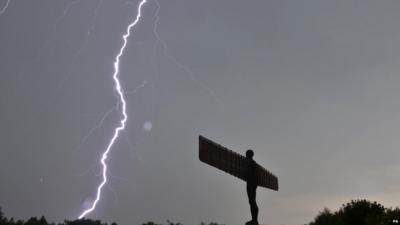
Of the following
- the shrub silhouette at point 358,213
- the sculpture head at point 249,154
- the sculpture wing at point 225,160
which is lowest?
the sculpture wing at point 225,160

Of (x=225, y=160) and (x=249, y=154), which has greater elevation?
(x=249, y=154)

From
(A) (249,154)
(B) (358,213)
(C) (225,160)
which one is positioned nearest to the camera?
(C) (225,160)

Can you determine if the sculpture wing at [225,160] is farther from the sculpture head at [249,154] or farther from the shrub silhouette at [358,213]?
the shrub silhouette at [358,213]

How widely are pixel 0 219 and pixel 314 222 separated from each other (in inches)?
1142

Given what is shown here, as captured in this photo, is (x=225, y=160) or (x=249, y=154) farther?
(x=249, y=154)

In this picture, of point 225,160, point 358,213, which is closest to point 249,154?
point 225,160

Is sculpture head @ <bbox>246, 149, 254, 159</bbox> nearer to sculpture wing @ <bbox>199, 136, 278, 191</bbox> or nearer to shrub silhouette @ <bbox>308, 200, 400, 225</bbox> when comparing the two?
sculpture wing @ <bbox>199, 136, 278, 191</bbox>

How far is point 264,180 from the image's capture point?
10.3 meters

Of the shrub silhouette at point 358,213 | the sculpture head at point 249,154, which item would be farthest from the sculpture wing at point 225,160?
the shrub silhouette at point 358,213

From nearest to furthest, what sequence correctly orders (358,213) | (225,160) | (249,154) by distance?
(225,160) → (249,154) → (358,213)

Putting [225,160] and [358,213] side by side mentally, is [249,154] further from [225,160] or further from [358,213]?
[358,213]

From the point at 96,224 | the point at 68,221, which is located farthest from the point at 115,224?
the point at 68,221

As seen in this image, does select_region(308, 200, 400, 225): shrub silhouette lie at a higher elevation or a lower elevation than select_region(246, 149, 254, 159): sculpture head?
higher

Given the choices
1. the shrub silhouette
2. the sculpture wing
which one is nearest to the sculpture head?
the sculpture wing
